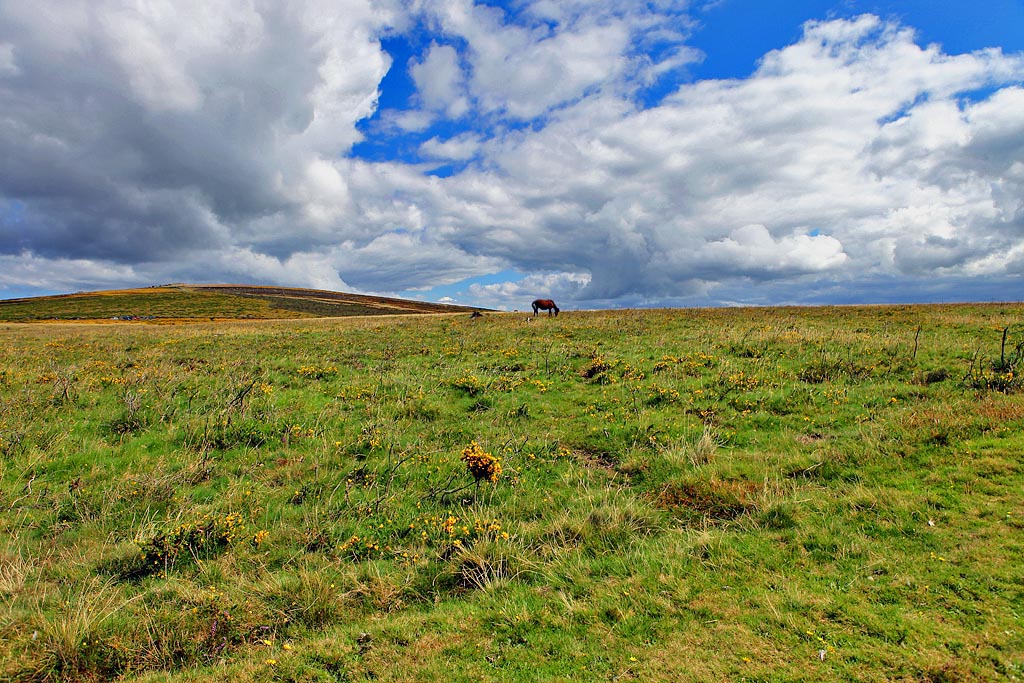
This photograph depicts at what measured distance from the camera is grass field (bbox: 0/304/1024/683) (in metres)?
4.62

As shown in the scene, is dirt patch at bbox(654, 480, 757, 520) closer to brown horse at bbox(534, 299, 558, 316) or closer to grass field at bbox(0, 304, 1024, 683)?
grass field at bbox(0, 304, 1024, 683)

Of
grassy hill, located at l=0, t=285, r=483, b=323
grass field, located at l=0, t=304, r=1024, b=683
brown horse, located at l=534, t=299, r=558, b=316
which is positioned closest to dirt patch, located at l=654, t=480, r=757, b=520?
grass field, located at l=0, t=304, r=1024, b=683

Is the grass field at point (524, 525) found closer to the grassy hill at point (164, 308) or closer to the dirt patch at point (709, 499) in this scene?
the dirt patch at point (709, 499)

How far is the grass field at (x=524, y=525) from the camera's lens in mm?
4617

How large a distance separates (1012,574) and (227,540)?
10270mm


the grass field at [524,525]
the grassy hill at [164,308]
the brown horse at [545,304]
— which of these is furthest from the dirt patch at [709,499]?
the grassy hill at [164,308]

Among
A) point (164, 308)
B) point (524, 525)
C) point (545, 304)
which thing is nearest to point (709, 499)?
point (524, 525)

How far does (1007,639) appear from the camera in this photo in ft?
13.4

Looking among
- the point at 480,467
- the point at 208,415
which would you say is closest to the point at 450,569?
the point at 480,467

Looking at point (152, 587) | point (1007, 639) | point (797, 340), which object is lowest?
point (152, 587)

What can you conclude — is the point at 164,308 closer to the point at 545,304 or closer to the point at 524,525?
the point at 545,304

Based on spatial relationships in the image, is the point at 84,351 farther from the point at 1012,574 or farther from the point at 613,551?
the point at 1012,574

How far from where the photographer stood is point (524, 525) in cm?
726

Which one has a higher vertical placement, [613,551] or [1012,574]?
[1012,574]
